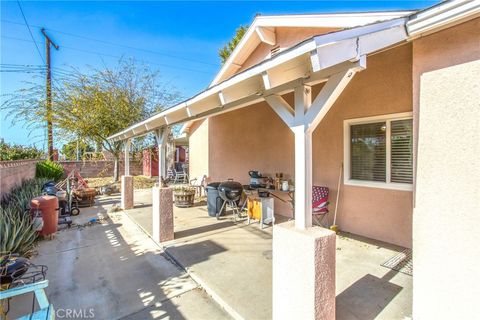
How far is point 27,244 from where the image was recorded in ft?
16.5

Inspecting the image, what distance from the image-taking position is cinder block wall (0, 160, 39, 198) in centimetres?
672

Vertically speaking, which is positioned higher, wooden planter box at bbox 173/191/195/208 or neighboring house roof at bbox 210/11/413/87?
neighboring house roof at bbox 210/11/413/87

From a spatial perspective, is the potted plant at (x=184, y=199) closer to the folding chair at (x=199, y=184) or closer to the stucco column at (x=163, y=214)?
the folding chair at (x=199, y=184)

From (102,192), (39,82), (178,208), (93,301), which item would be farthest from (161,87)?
(93,301)

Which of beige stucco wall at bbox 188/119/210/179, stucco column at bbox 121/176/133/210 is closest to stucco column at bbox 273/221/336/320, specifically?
stucco column at bbox 121/176/133/210

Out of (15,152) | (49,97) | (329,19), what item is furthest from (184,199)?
(49,97)

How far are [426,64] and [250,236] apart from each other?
4.45m

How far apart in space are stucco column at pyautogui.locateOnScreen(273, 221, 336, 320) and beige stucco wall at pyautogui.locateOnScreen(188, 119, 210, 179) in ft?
29.0

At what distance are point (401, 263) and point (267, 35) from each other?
19.8ft

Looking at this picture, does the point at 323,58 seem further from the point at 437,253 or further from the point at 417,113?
the point at 437,253

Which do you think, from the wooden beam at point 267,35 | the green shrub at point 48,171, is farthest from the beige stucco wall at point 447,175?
the green shrub at point 48,171

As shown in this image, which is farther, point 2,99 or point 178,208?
point 2,99

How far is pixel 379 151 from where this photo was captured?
16.8 feet

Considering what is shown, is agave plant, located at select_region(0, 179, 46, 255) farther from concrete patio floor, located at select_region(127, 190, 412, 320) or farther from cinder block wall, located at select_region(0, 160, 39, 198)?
concrete patio floor, located at select_region(127, 190, 412, 320)
